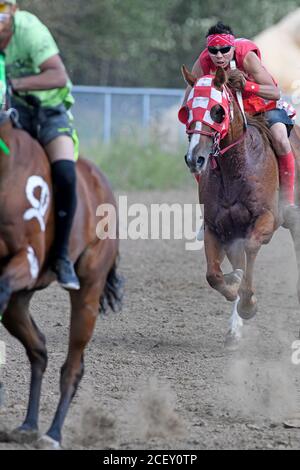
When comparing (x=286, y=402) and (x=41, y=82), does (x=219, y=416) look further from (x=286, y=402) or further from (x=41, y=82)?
(x=41, y=82)

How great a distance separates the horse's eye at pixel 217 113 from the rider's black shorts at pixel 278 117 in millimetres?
929

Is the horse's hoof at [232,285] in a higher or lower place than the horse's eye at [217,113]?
lower

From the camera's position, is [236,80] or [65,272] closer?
[65,272]

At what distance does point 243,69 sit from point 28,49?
3.07 metres

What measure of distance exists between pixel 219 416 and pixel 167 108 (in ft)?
57.3

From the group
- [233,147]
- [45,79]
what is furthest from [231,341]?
[45,79]

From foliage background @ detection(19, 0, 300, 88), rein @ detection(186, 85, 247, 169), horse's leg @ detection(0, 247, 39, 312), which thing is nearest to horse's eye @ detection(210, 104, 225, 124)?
rein @ detection(186, 85, 247, 169)

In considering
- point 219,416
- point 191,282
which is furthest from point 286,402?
point 191,282

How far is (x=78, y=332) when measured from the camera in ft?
19.1

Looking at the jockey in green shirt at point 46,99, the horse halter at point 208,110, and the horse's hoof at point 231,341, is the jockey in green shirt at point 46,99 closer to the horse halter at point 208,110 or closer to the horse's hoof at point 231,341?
the horse halter at point 208,110

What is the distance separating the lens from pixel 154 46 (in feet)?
105

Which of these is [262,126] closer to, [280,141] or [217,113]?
[280,141]

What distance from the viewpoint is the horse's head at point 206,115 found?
747 cm

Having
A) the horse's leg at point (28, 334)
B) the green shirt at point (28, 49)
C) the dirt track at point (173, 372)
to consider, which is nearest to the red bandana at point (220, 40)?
the dirt track at point (173, 372)
